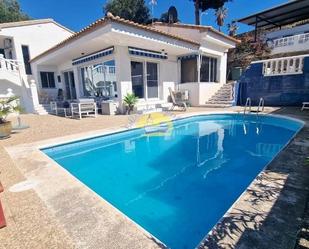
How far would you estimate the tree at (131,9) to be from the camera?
29.7 m

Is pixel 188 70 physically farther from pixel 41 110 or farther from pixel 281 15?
pixel 281 15

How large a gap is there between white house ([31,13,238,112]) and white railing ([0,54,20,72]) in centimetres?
165

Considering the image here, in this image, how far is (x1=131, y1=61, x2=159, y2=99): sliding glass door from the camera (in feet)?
43.2

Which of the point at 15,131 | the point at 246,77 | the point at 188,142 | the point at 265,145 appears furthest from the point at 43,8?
the point at 265,145

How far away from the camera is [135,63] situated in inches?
513

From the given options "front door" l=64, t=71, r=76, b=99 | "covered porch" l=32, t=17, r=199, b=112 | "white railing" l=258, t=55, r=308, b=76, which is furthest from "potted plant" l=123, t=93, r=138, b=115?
"white railing" l=258, t=55, r=308, b=76

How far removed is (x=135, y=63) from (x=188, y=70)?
5.06 metres

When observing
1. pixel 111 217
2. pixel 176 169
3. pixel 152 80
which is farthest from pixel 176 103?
pixel 111 217

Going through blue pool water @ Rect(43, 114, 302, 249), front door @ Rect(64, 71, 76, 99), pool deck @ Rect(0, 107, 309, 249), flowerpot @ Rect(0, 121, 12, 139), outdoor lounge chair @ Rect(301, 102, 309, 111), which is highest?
front door @ Rect(64, 71, 76, 99)

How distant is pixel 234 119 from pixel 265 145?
490 cm

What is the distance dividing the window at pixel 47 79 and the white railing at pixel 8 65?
2.56 m

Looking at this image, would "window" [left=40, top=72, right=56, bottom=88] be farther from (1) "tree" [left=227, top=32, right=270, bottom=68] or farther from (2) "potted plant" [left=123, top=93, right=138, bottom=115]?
(1) "tree" [left=227, top=32, right=270, bottom=68]

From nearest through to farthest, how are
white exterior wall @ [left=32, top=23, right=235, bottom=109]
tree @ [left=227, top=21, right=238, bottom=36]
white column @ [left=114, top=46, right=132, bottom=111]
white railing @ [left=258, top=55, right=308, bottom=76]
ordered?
white exterior wall @ [left=32, top=23, right=235, bottom=109]
white column @ [left=114, top=46, right=132, bottom=111]
white railing @ [left=258, top=55, right=308, bottom=76]
tree @ [left=227, top=21, right=238, bottom=36]

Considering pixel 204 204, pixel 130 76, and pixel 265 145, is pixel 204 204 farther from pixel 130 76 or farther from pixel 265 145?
pixel 130 76
